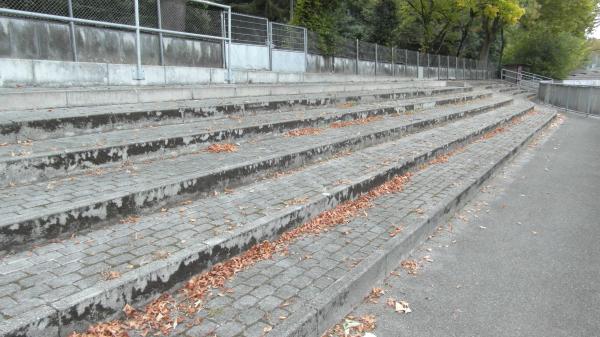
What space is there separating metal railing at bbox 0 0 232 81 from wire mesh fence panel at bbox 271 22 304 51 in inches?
118

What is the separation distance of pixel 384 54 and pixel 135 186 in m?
20.2

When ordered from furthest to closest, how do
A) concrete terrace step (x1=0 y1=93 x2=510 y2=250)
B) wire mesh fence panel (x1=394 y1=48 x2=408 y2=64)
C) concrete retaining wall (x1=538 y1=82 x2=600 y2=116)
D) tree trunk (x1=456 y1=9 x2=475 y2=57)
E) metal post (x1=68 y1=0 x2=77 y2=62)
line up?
tree trunk (x1=456 y1=9 x2=475 y2=57)
wire mesh fence panel (x1=394 y1=48 x2=408 y2=64)
concrete retaining wall (x1=538 y1=82 x2=600 y2=116)
metal post (x1=68 y1=0 x2=77 y2=62)
concrete terrace step (x1=0 y1=93 x2=510 y2=250)

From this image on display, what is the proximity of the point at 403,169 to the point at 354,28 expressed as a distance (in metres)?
25.9

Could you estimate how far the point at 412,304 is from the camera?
12.1 feet

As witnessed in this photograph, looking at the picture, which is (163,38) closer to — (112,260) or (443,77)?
(112,260)

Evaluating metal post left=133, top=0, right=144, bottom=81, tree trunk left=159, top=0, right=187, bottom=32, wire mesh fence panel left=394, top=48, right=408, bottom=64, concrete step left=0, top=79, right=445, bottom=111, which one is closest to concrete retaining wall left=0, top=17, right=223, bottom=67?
tree trunk left=159, top=0, right=187, bottom=32

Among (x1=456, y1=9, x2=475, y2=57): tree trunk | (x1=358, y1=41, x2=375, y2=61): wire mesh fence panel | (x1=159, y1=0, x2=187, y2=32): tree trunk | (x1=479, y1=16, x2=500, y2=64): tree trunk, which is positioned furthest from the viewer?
(x1=479, y1=16, x2=500, y2=64): tree trunk

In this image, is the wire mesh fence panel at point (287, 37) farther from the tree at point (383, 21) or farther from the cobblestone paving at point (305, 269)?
the tree at point (383, 21)

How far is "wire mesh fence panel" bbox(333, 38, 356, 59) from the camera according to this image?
18.3 m

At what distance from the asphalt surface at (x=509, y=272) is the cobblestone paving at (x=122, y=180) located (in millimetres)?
2353

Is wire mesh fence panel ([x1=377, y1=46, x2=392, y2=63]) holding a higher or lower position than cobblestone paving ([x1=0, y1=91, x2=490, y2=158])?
higher

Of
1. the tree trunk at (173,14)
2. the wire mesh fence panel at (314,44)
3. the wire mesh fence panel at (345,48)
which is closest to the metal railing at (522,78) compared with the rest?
the wire mesh fence panel at (345,48)

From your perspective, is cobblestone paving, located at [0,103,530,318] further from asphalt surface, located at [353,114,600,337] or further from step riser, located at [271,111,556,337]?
asphalt surface, located at [353,114,600,337]

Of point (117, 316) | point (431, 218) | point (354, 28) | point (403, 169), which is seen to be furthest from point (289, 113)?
point (354, 28)
